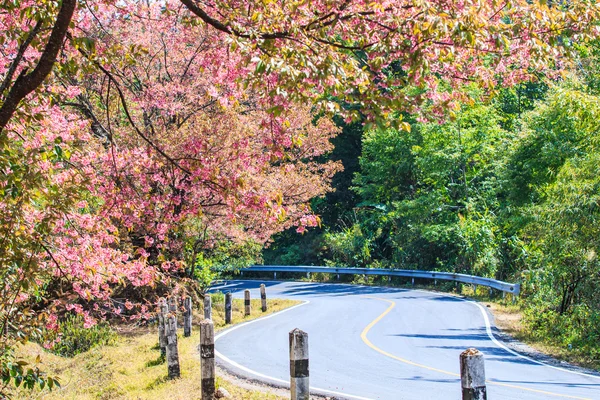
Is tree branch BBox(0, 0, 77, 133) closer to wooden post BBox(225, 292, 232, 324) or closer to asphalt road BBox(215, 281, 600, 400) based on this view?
asphalt road BBox(215, 281, 600, 400)

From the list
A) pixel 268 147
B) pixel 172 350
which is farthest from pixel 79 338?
pixel 268 147

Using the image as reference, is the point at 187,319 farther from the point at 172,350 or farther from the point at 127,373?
the point at 172,350

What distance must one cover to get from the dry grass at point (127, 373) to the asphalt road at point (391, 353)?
90 centimetres

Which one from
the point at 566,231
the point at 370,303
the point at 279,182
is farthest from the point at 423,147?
the point at 566,231

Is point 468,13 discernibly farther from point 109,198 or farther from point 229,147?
point 229,147

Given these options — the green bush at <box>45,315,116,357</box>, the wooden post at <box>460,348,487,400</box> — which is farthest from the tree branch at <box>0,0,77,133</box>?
the green bush at <box>45,315,116,357</box>

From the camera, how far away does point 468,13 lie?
6.42m

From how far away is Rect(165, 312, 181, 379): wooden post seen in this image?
468 inches

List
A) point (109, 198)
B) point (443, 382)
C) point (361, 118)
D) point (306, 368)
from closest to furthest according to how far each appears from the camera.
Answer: point (361, 118) < point (306, 368) < point (109, 198) < point (443, 382)

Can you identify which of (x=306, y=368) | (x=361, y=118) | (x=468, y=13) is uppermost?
(x=468, y=13)

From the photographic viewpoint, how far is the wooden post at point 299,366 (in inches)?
303

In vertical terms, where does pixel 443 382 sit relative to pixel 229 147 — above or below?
below

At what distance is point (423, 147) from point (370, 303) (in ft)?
41.8

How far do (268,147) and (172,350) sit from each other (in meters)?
4.17
